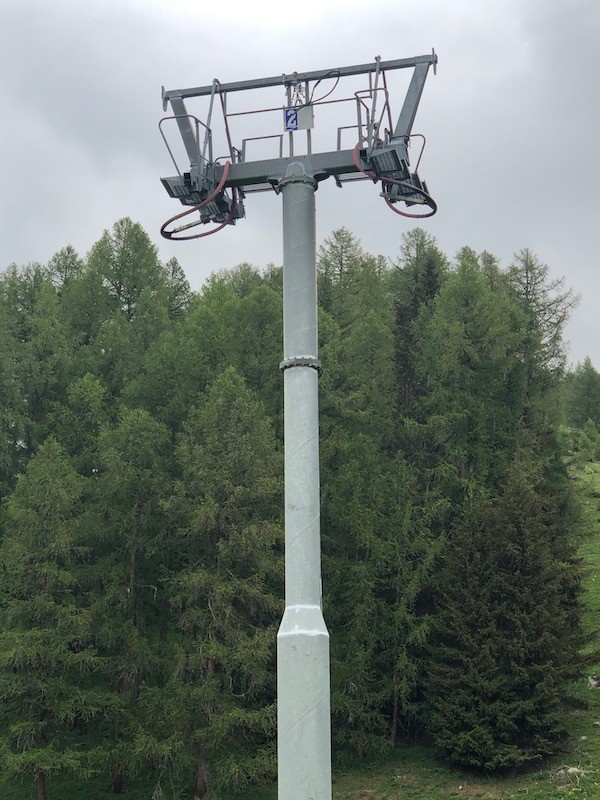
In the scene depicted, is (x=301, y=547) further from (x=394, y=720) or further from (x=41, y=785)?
(x=394, y=720)

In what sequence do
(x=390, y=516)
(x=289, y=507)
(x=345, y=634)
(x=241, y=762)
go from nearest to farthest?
(x=289, y=507) → (x=241, y=762) → (x=345, y=634) → (x=390, y=516)

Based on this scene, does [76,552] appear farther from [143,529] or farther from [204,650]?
[204,650]

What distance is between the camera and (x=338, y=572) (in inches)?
1367

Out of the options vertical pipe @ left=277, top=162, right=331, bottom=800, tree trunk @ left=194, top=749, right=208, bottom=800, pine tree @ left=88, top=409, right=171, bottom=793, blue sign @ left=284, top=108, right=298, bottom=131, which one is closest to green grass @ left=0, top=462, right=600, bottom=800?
tree trunk @ left=194, top=749, right=208, bottom=800

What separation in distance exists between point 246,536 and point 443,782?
9611 mm

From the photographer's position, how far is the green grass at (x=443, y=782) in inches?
1077

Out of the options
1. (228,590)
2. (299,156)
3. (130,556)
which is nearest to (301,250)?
(299,156)

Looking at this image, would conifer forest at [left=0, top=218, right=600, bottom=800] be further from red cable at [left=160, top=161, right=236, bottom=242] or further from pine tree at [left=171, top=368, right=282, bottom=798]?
red cable at [left=160, top=161, right=236, bottom=242]

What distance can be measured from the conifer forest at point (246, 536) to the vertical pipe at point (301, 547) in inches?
733

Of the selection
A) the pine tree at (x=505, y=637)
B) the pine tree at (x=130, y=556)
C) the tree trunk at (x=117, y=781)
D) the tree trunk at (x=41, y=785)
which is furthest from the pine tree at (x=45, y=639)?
the pine tree at (x=505, y=637)

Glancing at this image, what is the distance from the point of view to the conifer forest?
2967 cm

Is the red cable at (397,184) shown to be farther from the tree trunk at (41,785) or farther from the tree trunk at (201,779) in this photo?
the tree trunk at (41,785)

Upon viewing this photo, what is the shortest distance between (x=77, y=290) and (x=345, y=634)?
20222 millimetres

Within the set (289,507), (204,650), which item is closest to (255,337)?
(204,650)
